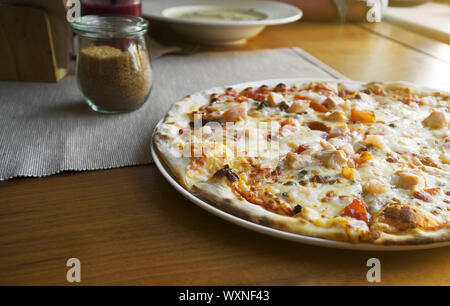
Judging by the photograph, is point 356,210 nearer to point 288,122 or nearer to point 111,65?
point 288,122

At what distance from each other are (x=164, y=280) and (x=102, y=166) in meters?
0.47

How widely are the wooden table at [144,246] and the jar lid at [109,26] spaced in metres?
0.48

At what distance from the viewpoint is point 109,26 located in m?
1.44

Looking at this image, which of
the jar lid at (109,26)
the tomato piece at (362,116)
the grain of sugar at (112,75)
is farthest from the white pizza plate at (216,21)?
the tomato piece at (362,116)

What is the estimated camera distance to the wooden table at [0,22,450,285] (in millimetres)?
778

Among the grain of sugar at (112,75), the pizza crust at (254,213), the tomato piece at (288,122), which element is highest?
the grain of sugar at (112,75)

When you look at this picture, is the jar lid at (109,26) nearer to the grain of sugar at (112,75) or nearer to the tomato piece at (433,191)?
the grain of sugar at (112,75)

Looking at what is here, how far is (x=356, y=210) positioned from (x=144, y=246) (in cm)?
44

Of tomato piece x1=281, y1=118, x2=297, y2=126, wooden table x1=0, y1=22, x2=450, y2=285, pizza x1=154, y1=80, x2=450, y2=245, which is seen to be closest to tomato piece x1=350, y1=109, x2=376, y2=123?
pizza x1=154, y1=80, x2=450, y2=245

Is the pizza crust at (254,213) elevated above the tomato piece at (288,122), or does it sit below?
below

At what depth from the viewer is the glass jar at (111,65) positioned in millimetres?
1340

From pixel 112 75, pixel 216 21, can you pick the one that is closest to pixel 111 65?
pixel 112 75

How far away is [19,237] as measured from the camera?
0.86m
